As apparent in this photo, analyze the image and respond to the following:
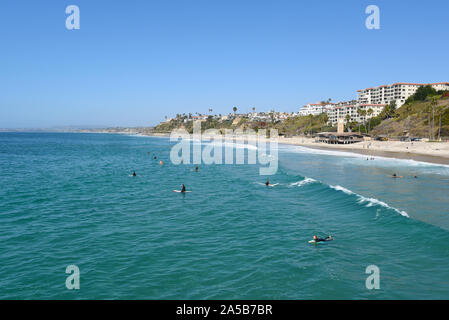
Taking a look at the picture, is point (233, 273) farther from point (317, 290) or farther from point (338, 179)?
point (338, 179)

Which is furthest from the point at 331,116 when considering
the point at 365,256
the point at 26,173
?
the point at 365,256

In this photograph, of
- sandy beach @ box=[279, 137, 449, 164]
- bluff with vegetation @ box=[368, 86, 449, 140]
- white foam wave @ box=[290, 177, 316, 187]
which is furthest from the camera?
bluff with vegetation @ box=[368, 86, 449, 140]

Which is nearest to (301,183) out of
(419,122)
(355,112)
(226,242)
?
(226,242)

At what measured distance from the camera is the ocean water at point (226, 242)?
47.2 feet

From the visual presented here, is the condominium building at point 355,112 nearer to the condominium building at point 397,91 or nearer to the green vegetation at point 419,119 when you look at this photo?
the condominium building at point 397,91

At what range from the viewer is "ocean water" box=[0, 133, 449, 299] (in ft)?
47.2

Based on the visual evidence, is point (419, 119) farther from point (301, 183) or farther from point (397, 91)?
point (301, 183)

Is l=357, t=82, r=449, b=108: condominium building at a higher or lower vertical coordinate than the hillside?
higher

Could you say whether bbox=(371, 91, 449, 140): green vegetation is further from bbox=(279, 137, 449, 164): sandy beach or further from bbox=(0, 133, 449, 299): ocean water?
bbox=(0, 133, 449, 299): ocean water

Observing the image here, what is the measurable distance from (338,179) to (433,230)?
73.9 feet

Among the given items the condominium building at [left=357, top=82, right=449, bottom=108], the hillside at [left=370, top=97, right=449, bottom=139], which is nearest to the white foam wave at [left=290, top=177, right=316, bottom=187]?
the hillside at [left=370, top=97, right=449, bottom=139]

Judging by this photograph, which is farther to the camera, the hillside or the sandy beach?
the hillside

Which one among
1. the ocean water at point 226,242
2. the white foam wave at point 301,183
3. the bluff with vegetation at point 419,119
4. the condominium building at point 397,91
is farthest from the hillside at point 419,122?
the ocean water at point 226,242

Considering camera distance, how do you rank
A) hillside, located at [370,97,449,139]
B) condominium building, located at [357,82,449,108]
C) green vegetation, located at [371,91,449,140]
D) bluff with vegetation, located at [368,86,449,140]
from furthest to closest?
condominium building, located at [357,82,449,108], bluff with vegetation, located at [368,86,449,140], green vegetation, located at [371,91,449,140], hillside, located at [370,97,449,139]
